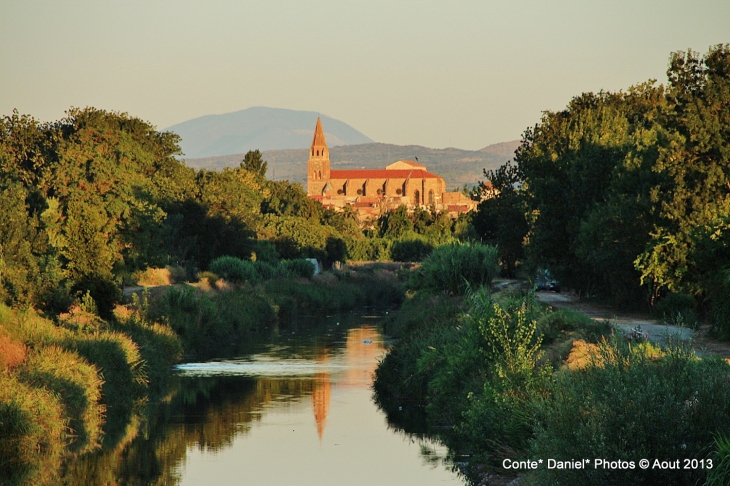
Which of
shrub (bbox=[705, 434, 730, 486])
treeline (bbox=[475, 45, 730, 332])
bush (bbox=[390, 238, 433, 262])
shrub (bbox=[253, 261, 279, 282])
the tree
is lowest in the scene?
bush (bbox=[390, 238, 433, 262])

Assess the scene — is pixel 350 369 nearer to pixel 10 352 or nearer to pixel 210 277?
pixel 10 352

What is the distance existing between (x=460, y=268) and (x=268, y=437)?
18.8 metres

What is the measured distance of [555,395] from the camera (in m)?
13.7

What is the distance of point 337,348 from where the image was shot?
38906mm

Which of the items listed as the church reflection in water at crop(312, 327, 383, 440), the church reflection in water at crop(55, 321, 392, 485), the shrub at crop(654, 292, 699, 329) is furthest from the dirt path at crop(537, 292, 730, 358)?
the church reflection in water at crop(55, 321, 392, 485)

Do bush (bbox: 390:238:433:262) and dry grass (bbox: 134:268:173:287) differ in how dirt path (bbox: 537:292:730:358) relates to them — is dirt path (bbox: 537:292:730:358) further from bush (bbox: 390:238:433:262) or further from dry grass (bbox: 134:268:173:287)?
bush (bbox: 390:238:433:262)

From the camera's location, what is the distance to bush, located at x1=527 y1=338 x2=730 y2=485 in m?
11.6

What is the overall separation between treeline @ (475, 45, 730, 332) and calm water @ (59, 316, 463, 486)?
9.02 meters

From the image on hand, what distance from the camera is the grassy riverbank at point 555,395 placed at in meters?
11.7

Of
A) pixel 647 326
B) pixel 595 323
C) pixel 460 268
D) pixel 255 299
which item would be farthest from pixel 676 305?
pixel 255 299

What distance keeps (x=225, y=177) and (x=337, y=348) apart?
3653cm

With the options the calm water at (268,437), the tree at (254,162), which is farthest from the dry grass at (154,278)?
the tree at (254,162)

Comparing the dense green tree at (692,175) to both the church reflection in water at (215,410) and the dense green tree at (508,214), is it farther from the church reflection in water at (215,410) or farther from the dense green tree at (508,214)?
the dense green tree at (508,214)

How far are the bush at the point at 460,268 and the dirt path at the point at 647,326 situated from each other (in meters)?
3.14
